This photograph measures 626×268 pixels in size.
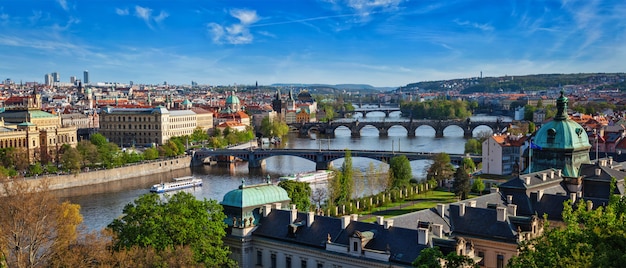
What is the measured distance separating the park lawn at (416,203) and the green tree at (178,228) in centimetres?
1847

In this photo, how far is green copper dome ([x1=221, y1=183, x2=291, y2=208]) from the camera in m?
30.1

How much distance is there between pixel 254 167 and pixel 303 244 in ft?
203

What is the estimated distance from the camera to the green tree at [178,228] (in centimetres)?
2656

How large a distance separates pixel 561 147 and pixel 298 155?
2049 inches

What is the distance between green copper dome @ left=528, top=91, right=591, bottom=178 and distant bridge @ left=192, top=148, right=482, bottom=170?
36263mm

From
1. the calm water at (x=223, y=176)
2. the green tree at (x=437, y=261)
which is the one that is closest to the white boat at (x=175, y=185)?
the calm water at (x=223, y=176)

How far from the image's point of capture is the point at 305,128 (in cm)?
15138

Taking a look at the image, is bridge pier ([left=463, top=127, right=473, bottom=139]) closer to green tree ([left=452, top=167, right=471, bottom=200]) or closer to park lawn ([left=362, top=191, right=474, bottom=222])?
park lawn ([left=362, top=191, right=474, bottom=222])

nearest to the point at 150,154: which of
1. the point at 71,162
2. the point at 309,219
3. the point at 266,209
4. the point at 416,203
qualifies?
the point at 71,162

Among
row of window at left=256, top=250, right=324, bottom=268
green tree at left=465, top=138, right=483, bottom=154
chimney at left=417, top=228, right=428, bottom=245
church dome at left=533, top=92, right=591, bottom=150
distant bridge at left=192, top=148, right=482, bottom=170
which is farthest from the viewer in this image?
green tree at left=465, top=138, right=483, bottom=154

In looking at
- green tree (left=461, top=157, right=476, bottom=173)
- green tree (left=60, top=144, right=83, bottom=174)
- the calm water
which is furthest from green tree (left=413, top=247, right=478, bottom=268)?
green tree (left=60, top=144, right=83, bottom=174)

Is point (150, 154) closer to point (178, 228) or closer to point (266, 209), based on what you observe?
point (266, 209)

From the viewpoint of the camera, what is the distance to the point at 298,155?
89.0 meters

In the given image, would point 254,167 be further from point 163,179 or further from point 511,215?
point 511,215
